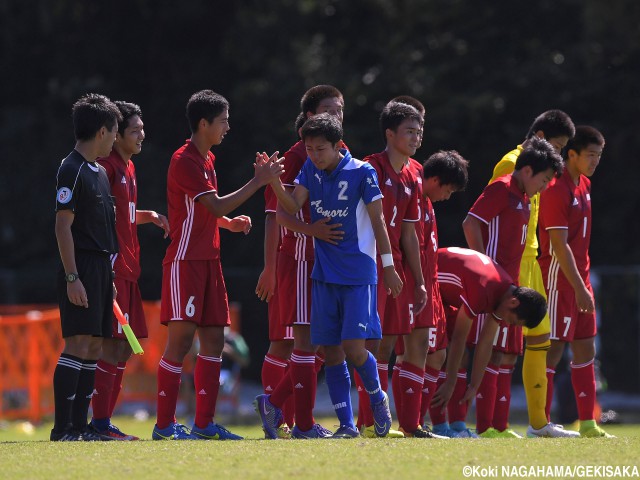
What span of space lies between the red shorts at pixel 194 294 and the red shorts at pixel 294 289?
44 cm

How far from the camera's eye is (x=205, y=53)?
25.2m

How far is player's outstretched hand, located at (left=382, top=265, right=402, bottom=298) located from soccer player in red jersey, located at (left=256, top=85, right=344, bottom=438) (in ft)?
1.28

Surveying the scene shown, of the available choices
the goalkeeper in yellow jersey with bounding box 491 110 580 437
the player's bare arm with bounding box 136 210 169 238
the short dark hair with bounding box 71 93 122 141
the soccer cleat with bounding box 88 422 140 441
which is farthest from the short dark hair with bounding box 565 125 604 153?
the soccer cleat with bounding box 88 422 140 441

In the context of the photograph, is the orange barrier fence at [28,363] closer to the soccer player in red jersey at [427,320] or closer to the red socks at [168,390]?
the red socks at [168,390]

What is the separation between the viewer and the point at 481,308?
923 centimetres

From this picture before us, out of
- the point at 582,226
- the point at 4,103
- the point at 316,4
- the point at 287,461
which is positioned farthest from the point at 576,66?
the point at 287,461

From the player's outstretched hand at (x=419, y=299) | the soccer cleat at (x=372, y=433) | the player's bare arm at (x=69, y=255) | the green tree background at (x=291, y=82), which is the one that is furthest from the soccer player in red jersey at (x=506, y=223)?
the green tree background at (x=291, y=82)

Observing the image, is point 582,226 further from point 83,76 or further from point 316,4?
point 83,76

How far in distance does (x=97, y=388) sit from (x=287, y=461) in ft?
8.23

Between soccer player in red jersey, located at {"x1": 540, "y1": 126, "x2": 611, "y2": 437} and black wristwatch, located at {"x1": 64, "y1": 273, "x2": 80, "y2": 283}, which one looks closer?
black wristwatch, located at {"x1": 64, "y1": 273, "x2": 80, "y2": 283}

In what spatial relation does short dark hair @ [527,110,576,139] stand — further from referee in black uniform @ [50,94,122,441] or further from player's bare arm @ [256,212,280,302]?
referee in black uniform @ [50,94,122,441]

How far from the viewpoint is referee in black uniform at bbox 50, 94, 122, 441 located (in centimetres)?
794

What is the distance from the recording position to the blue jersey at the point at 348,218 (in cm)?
800

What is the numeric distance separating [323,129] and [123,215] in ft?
6.10
